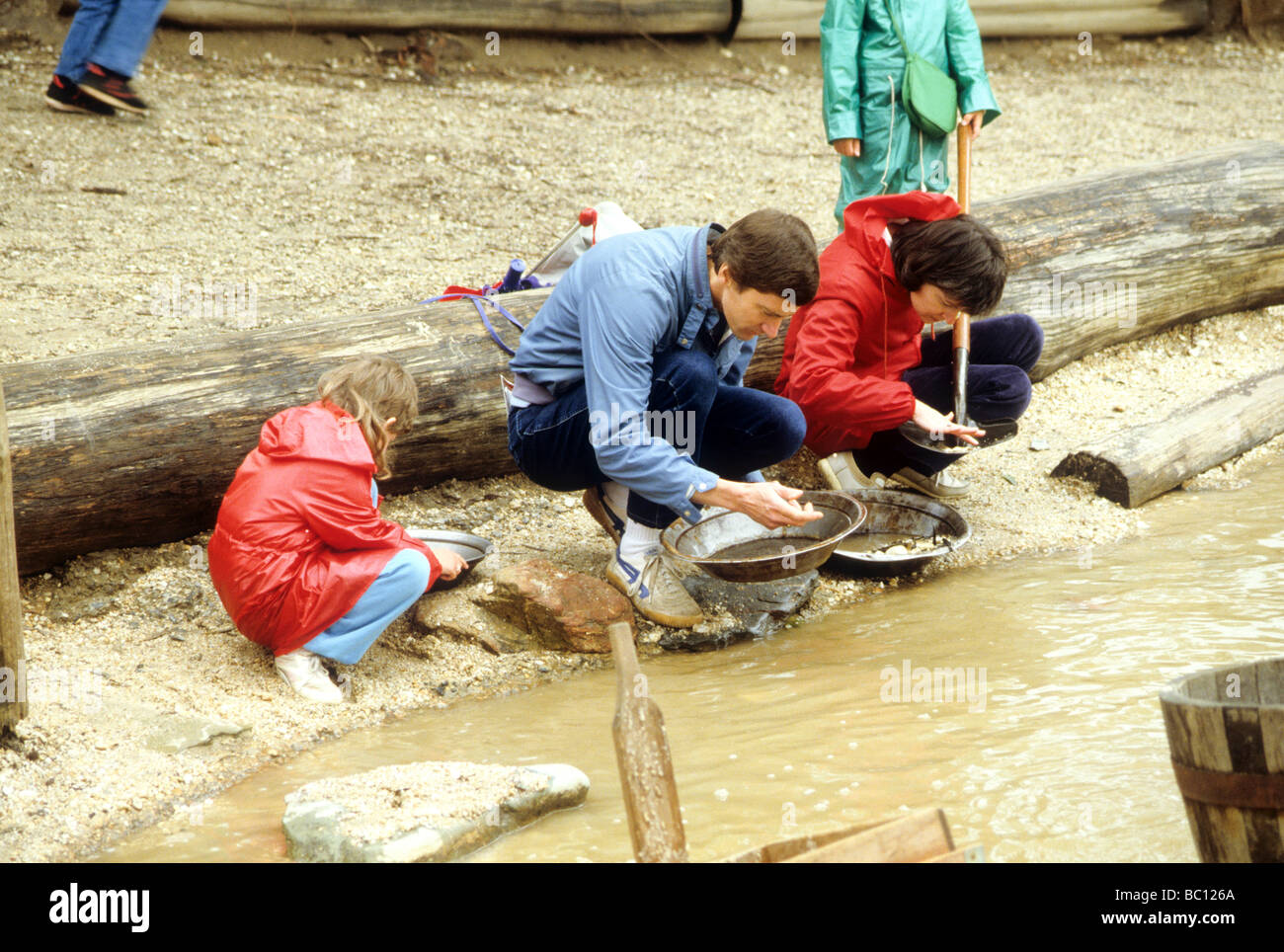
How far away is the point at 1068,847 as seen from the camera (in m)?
2.58

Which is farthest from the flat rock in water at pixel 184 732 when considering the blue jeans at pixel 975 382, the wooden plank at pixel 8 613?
the blue jeans at pixel 975 382

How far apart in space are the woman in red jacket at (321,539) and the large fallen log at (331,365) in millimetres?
534

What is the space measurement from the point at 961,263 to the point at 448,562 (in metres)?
1.76

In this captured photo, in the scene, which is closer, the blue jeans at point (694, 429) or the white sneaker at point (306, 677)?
the white sneaker at point (306, 677)

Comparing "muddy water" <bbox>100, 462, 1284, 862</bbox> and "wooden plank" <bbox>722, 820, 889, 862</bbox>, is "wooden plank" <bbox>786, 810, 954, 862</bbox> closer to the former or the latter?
"wooden plank" <bbox>722, 820, 889, 862</bbox>

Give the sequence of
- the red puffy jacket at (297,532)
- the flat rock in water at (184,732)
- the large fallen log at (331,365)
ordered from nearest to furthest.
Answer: the flat rock in water at (184,732) → the red puffy jacket at (297,532) → the large fallen log at (331,365)

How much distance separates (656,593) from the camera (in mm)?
3844

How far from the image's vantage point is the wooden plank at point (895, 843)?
1953 mm

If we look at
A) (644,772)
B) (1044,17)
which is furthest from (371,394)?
(1044,17)

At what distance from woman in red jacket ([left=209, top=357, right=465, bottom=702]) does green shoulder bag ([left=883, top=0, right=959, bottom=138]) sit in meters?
2.62

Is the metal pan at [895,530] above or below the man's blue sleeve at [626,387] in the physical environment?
below

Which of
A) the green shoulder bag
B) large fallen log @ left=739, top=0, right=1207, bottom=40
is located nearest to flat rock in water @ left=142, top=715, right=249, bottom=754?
the green shoulder bag

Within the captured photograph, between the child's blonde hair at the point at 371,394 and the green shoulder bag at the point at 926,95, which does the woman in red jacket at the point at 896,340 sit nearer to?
the green shoulder bag at the point at 926,95
